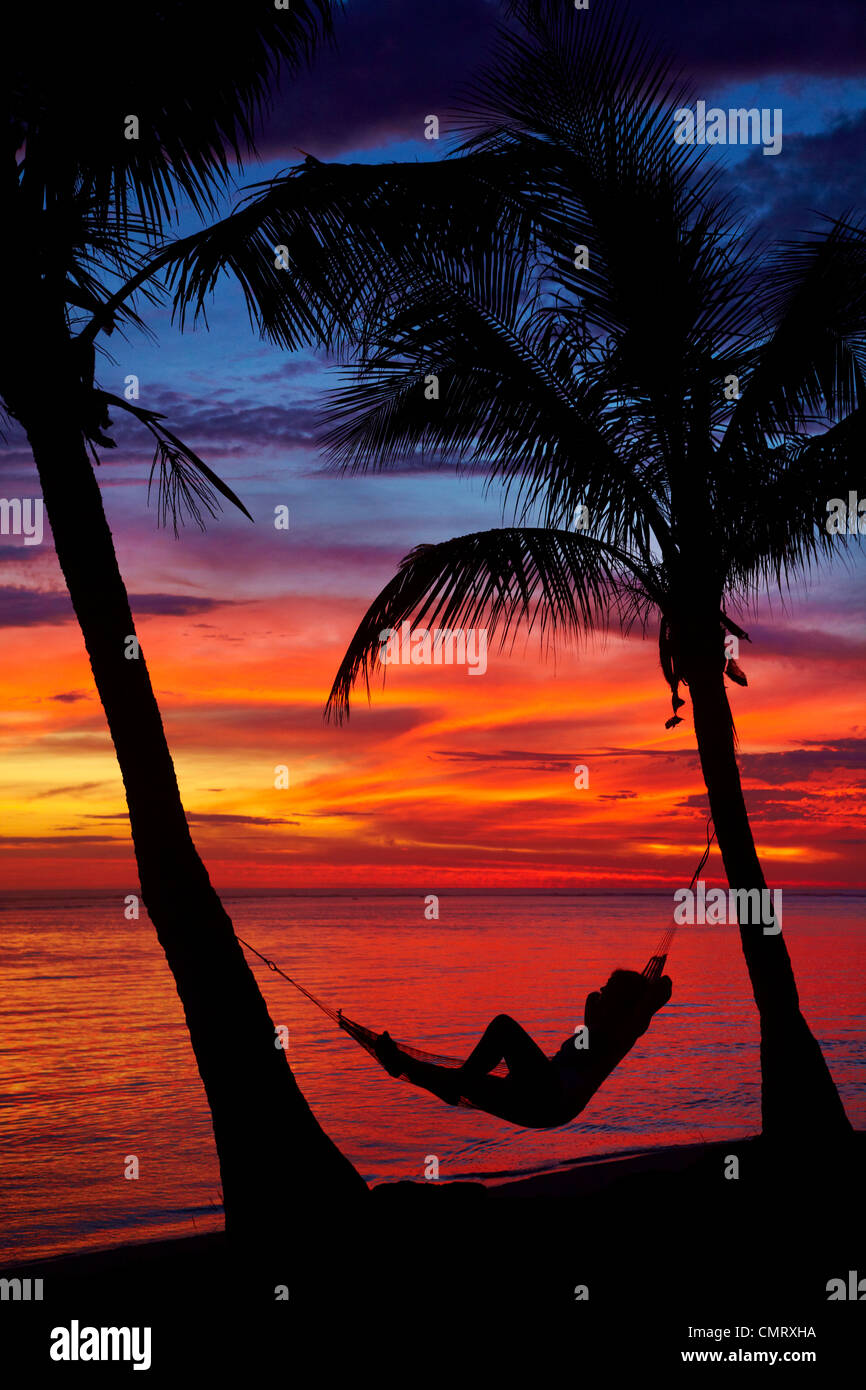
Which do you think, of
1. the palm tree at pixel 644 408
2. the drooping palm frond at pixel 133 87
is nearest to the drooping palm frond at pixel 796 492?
the palm tree at pixel 644 408

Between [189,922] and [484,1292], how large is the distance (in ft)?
6.14

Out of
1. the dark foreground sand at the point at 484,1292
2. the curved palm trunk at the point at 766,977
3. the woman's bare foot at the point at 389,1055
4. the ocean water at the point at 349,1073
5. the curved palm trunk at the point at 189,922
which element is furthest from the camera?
the ocean water at the point at 349,1073

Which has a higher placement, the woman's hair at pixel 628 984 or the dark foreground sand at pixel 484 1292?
the woman's hair at pixel 628 984

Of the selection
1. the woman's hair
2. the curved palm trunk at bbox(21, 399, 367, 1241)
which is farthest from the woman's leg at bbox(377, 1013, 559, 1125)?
the curved palm trunk at bbox(21, 399, 367, 1241)

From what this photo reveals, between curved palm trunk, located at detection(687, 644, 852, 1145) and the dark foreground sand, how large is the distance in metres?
0.48

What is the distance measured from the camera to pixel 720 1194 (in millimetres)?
5250

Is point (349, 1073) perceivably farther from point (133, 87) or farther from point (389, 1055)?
point (133, 87)

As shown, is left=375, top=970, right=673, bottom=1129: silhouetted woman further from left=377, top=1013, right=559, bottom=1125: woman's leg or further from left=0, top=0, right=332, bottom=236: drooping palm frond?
left=0, top=0, right=332, bottom=236: drooping palm frond

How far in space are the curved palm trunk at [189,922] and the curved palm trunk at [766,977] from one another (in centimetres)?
251

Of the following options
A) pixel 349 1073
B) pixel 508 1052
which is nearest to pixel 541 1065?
pixel 508 1052

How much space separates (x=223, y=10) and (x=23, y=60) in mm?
896

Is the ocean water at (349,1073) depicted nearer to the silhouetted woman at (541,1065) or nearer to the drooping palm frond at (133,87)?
the silhouetted woman at (541,1065)

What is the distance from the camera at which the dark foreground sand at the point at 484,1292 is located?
3.80m
